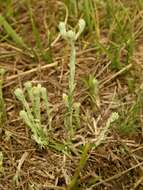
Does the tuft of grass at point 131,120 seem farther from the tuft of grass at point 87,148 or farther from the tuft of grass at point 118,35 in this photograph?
the tuft of grass at point 118,35

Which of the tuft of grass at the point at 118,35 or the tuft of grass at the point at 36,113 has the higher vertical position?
the tuft of grass at the point at 118,35

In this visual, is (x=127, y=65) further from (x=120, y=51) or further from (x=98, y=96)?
(x=98, y=96)

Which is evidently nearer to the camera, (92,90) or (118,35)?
(92,90)

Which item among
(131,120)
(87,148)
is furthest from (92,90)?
(87,148)

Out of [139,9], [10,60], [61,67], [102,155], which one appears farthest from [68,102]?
[139,9]

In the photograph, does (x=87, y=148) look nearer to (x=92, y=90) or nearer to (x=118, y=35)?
(x=92, y=90)

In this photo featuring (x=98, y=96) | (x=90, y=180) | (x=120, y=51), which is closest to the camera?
(x=90, y=180)

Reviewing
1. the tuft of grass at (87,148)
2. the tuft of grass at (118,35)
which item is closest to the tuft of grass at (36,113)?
the tuft of grass at (87,148)

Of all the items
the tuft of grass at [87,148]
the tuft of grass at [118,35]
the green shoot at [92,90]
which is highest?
the tuft of grass at [118,35]

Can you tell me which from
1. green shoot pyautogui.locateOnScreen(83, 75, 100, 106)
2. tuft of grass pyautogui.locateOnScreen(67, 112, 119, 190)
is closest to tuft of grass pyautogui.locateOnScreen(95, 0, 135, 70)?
green shoot pyautogui.locateOnScreen(83, 75, 100, 106)

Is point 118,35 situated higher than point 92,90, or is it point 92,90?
point 118,35

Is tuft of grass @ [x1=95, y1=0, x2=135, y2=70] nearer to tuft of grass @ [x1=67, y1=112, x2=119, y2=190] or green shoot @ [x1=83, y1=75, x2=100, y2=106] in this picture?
green shoot @ [x1=83, y1=75, x2=100, y2=106]
